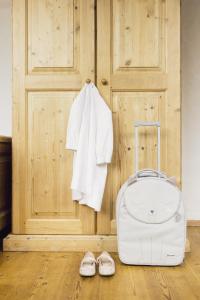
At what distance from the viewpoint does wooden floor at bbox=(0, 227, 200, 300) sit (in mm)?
1468

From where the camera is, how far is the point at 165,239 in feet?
6.23

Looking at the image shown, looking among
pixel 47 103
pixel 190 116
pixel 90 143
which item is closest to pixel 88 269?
pixel 90 143

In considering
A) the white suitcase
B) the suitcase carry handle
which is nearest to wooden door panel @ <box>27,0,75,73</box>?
the suitcase carry handle

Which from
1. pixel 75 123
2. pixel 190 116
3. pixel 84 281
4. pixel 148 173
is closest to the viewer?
pixel 84 281

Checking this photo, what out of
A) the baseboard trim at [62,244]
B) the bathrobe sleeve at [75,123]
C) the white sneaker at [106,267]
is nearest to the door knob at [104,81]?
the bathrobe sleeve at [75,123]

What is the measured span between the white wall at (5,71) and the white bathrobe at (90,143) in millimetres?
1226

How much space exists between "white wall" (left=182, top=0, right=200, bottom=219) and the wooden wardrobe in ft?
2.84

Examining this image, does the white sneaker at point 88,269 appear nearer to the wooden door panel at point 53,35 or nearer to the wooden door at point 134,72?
the wooden door at point 134,72

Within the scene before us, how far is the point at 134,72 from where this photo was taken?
2.22 metres

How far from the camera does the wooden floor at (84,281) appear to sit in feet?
4.82

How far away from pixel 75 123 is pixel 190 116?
49.8 inches

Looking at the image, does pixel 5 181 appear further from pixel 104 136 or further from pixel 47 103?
pixel 104 136

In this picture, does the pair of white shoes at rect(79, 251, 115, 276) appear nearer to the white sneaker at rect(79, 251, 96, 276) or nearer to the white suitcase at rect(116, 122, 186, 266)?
the white sneaker at rect(79, 251, 96, 276)

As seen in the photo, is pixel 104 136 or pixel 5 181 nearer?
pixel 104 136
